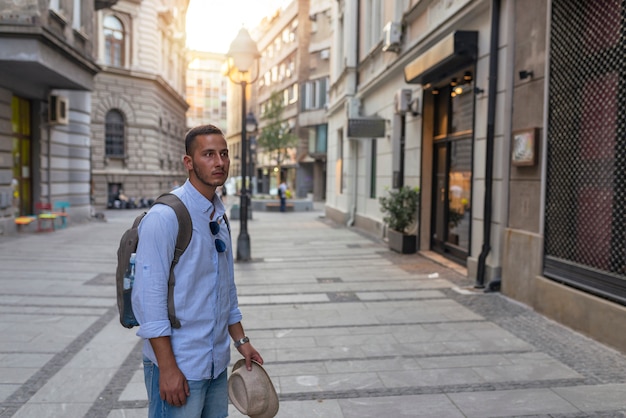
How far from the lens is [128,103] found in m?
33.2

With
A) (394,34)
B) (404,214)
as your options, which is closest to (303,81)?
(394,34)

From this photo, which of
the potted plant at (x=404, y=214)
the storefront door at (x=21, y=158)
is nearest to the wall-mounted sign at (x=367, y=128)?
the potted plant at (x=404, y=214)

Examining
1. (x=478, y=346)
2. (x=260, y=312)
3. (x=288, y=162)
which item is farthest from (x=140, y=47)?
(x=478, y=346)

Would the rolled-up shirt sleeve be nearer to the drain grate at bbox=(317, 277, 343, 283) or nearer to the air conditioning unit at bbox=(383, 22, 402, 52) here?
the drain grate at bbox=(317, 277, 343, 283)

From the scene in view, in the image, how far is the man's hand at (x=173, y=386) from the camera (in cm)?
213

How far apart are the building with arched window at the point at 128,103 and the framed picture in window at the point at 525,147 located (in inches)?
1124

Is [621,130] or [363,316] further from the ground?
[621,130]

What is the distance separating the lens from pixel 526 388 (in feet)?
14.0

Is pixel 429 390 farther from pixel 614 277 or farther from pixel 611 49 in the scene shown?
pixel 611 49

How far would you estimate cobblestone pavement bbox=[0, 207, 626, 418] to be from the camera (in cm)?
401

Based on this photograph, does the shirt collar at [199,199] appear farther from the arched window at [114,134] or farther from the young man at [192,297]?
the arched window at [114,134]

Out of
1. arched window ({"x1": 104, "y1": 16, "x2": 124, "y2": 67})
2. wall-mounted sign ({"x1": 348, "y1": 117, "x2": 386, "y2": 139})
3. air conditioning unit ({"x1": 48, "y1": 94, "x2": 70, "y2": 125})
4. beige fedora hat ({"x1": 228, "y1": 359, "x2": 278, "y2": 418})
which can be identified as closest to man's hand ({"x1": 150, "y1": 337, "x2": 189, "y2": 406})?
beige fedora hat ({"x1": 228, "y1": 359, "x2": 278, "y2": 418})

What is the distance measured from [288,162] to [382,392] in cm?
4915

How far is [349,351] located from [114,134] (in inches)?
1230
